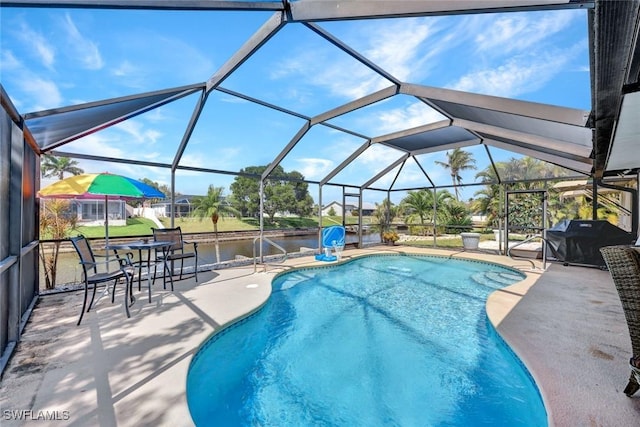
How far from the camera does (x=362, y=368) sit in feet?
11.1

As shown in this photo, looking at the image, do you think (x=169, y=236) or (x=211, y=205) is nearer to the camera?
(x=169, y=236)

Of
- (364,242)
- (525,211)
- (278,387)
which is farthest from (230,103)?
(525,211)

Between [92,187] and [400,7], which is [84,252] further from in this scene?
[400,7]

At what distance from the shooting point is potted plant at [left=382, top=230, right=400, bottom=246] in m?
12.4

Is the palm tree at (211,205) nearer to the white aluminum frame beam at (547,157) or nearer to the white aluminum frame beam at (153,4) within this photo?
the white aluminum frame beam at (547,157)

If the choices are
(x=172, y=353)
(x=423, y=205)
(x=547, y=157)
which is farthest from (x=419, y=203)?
(x=172, y=353)

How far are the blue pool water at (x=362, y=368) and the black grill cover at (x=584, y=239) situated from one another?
4.44 meters

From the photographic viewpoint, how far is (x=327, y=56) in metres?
4.54

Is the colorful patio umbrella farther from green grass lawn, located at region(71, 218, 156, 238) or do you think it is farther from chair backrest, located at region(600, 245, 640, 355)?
green grass lawn, located at region(71, 218, 156, 238)

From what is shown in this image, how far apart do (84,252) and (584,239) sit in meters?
11.3

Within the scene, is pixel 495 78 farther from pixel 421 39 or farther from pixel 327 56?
pixel 327 56

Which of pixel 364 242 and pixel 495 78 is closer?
pixel 495 78

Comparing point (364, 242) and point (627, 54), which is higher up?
point (627, 54)

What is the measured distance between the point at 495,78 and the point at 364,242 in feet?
28.0
